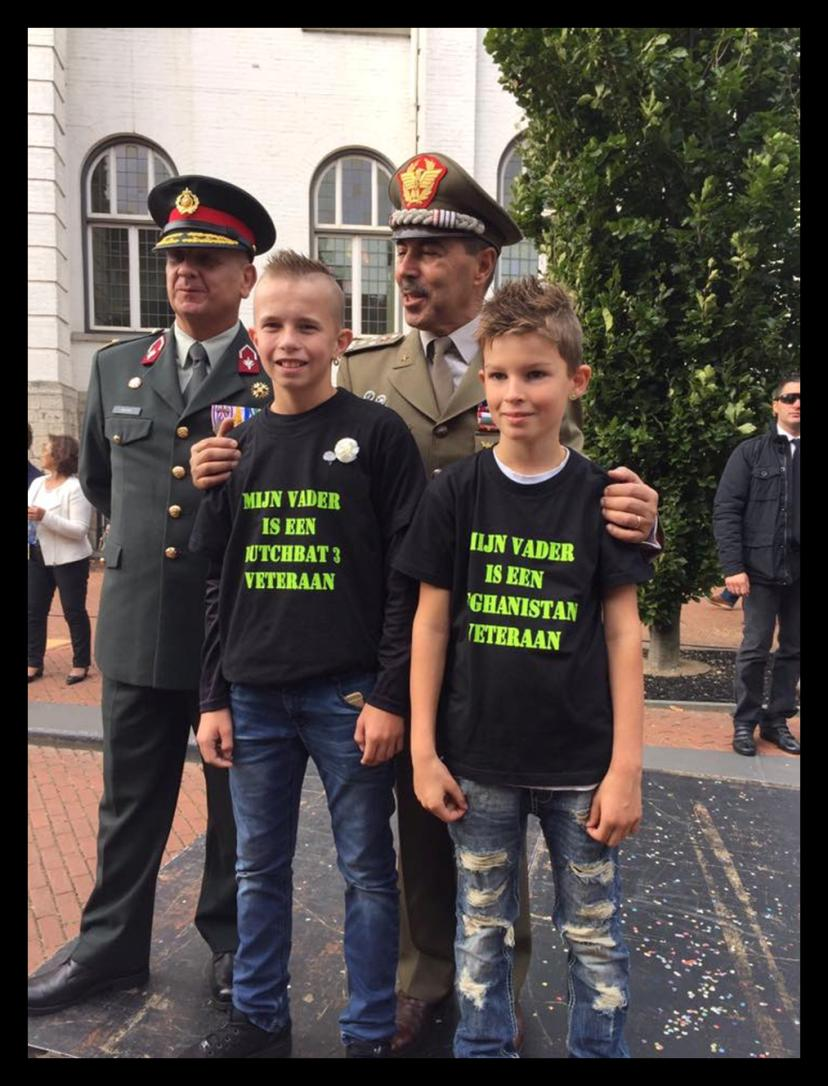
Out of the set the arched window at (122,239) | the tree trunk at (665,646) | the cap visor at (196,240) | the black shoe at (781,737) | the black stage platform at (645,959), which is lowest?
the black stage platform at (645,959)

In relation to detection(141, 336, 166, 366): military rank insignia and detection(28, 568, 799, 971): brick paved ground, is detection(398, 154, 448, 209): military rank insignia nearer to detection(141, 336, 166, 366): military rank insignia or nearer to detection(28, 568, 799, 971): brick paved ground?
detection(141, 336, 166, 366): military rank insignia

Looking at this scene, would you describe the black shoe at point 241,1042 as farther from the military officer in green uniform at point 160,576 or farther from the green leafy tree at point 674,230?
the green leafy tree at point 674,230

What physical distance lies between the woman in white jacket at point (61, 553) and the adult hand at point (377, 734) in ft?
16.0

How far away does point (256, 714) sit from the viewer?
205cm

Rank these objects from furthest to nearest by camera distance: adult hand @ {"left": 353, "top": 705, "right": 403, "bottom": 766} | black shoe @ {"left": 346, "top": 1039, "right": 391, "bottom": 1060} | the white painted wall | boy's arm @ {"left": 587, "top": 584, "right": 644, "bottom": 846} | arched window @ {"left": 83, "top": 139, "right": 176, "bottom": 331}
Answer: arched window @ {"left": 83, "top": 139, "right": 176, "bottom": 331}
the white painted wall
black shoe @ {"left": 346, "top": 1039, "right": 391, "bottom": 1060}
adult hand @ {"left": 353, "top": 705, "right": 403, "bottom": 766}
boy's arm @ {"left": 587, "top": 584, "right": 644, "bottom": 846}

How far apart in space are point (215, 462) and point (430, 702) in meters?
0.82

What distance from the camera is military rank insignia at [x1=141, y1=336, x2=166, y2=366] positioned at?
97.3 inches

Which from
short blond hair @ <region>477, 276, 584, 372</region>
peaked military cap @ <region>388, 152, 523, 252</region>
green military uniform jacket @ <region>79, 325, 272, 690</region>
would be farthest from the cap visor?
short blond hair @ <region>477, 276, 584, 372</region>

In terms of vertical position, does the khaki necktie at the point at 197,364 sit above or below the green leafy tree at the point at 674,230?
below

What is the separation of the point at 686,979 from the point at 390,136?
13.5 meters

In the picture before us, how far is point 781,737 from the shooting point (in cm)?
491

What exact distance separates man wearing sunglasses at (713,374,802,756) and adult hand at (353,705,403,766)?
11.6 feet

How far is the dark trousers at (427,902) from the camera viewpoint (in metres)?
2.33

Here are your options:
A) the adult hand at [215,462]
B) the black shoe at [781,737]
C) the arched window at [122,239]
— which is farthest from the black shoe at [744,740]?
the arched window at [122,239]
